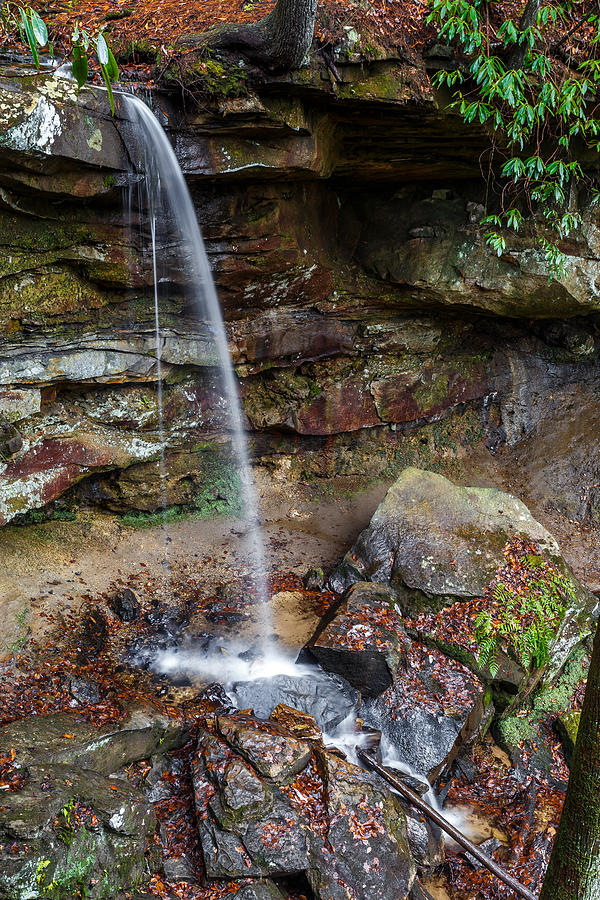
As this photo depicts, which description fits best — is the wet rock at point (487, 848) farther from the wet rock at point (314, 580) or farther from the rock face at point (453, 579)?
the wet rock at point (314, 580)

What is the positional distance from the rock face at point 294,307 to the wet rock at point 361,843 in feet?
19.5

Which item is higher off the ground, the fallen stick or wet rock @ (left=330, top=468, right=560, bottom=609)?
wet rock @ (left=330, top=468, right=560, bottom=609)

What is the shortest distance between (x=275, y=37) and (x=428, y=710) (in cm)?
809

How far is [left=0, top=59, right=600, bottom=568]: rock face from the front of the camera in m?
7.25

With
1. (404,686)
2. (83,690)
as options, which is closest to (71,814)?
(83,690)

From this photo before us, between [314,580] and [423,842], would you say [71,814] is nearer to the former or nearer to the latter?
[423,842]

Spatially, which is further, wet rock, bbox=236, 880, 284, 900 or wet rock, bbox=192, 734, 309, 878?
wet rock, bbox=192, 734, 309, 878

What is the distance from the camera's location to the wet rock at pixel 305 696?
6953 mm

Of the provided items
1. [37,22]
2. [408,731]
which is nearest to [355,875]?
[408,731]

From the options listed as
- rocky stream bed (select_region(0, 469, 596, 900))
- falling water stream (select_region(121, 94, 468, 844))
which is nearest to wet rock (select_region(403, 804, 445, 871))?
rocky stream bed (select_region(0, 469, 596, 900))

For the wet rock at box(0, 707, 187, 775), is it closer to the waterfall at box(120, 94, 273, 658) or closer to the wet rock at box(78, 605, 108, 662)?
the wet rock at box(78, 605, 108, 662)

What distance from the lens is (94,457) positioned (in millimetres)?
9422

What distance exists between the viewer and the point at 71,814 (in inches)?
185

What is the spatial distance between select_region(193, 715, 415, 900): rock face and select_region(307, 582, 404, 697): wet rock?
1421 millimetres
